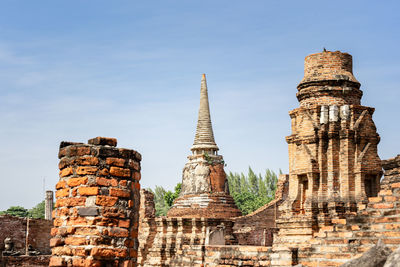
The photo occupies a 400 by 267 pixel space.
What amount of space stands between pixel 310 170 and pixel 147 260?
30.8 ft

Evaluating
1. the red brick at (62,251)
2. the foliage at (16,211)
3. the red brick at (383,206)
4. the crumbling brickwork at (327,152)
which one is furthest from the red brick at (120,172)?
the foliage at (16,211)

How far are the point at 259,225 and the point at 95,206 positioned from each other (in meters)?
20.5

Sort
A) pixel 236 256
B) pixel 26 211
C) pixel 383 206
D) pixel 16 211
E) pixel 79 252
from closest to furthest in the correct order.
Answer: pixel 79 252
pixel 383 206
pixel 236 256
pixel 16 211
pixel 26 211

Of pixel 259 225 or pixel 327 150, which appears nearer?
pixel 327 150

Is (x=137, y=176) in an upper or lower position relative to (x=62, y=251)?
upper

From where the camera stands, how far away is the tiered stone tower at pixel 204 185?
24484 millimetres

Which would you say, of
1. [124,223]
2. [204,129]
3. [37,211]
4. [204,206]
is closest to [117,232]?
[124,223]

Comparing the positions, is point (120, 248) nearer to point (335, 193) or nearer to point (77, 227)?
point (77, 227)

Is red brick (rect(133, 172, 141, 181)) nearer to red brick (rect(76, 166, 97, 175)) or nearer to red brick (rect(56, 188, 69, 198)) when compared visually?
red brick (rect(76, 166, 97, 175))

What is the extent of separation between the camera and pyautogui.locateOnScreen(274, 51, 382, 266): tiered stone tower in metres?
14.7

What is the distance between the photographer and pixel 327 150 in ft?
50.1

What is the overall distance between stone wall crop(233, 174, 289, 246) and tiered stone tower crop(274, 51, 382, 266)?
6.49 meters

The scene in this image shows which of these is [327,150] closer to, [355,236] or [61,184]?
[355,236]

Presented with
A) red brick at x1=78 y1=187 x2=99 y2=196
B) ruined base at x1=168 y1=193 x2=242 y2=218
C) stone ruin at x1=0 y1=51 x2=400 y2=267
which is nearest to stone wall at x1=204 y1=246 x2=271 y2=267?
stone ruin at x1=0 y1=51 x2=400 y2=267
